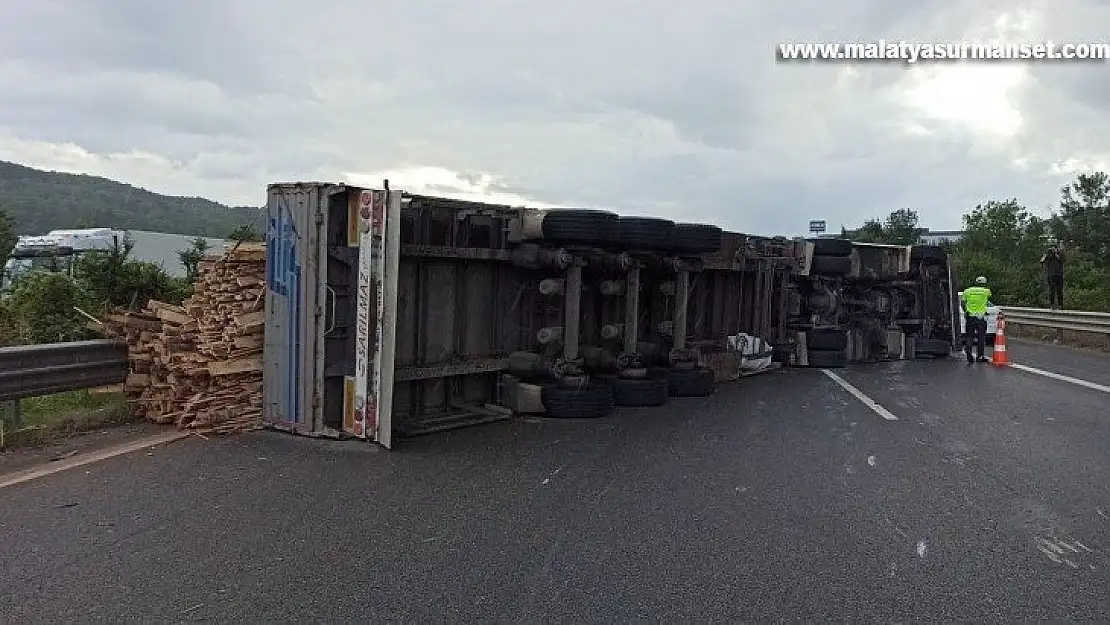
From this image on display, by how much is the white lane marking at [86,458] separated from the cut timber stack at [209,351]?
0.25m

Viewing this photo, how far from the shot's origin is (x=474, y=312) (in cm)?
814

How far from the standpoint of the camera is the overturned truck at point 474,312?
21.6 ft

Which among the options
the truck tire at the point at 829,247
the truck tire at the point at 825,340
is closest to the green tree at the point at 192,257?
the truck tire at the point at 825,340

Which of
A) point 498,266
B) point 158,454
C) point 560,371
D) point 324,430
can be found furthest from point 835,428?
point 158,454

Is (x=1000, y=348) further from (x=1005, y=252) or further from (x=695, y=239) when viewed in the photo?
(x=1005, y=252)

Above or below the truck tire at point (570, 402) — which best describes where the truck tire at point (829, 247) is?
above

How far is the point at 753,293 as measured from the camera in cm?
1308

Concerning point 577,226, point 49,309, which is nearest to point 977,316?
point 577,226

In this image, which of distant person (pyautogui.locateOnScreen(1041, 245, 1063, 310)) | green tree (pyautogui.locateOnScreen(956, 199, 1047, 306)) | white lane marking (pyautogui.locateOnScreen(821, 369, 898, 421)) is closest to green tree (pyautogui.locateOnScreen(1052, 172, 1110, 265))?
green tree (pyautogui.locateOnScreen(956, 199, 1047, 306))

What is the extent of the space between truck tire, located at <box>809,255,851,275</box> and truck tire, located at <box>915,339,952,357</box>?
329cm

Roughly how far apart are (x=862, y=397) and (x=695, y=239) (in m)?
2.97

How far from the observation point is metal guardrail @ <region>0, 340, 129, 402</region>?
243 inches

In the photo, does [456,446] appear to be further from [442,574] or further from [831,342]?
[831,342]

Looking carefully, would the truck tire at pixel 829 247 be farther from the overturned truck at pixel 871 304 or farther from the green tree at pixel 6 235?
the green tree at pixel 6 235
